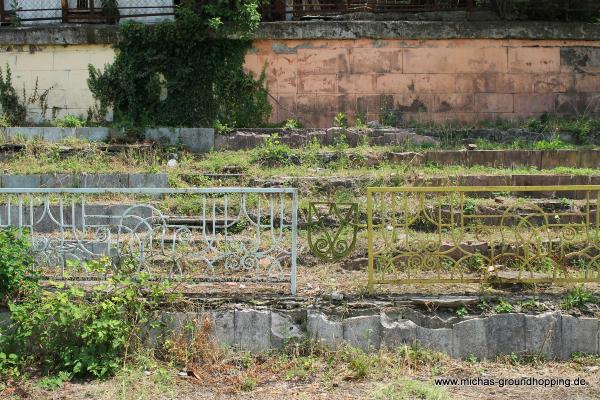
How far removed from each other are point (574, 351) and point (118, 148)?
7.13 m

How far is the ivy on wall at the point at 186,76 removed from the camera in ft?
37.1

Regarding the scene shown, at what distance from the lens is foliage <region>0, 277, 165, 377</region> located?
528cm

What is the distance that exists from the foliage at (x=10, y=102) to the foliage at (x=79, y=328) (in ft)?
23.5

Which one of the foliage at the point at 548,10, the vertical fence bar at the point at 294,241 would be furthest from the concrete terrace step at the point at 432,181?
the foliage at the point at 548,10

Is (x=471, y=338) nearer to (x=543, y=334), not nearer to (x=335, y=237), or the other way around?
(x=543, y=334)

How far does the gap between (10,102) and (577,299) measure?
1008cm

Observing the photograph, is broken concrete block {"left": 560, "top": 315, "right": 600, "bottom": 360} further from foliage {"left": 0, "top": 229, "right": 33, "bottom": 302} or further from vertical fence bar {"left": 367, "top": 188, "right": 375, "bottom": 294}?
foliage {"left": 0, "top": 229, "right": 33, "bottom": 302}

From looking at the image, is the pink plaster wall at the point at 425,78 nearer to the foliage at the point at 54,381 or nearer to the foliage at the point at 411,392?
the foliage at the point at 411,392

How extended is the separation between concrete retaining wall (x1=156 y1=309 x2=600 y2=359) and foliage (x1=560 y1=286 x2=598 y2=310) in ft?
0.43

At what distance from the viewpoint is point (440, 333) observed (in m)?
5.68

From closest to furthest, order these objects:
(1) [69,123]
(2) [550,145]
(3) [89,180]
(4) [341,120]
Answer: (3) [89,180]
(2) [550,145]
(1) [69,123]
(4) [341,120]

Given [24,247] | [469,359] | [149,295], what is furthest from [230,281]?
[469,359]

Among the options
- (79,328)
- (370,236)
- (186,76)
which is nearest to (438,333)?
(370,236)

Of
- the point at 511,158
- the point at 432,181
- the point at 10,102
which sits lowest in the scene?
the point at 432,181
